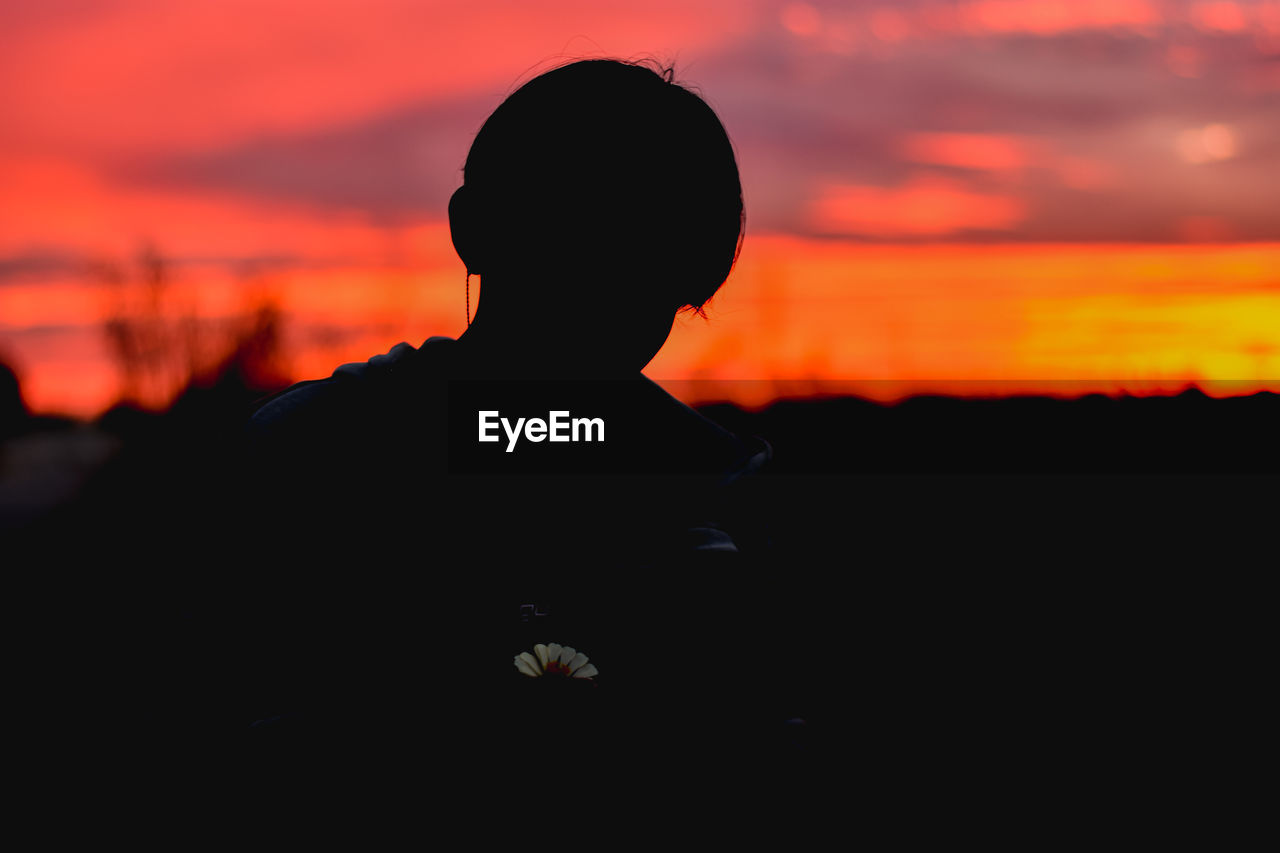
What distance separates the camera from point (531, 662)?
1.82m

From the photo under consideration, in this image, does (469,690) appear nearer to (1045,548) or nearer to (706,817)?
(706,817)

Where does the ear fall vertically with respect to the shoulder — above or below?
above

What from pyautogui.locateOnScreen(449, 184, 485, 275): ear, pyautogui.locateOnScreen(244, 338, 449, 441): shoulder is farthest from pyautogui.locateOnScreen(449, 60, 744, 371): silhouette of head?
pyautogui.locateOnScreen(244, 338, 449, 441): shoulder

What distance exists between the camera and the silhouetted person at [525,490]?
1900 millimetres

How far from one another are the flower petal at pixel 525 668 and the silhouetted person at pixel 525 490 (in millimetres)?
24

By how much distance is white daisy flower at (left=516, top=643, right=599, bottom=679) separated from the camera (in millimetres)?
1810

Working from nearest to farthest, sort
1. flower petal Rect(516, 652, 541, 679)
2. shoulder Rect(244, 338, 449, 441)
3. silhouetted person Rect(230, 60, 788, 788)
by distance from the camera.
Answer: flower petal Rect(516, 652, 541, 679), silhouetted person Rect(230, 60, 788, 788), shoulder Rect(244, 338, 449, 441)

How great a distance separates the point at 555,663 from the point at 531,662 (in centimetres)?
5

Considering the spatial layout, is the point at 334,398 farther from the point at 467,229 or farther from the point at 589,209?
the point at 589,209

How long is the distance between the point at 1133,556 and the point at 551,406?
16.2ft

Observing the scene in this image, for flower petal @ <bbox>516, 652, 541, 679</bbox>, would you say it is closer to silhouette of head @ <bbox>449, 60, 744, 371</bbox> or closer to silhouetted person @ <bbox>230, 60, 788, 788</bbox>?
silhouetted person @ <bbox>230, 60, 788, 788</bbox>

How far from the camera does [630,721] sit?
2.00m

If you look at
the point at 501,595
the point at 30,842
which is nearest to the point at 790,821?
the point at 501,595

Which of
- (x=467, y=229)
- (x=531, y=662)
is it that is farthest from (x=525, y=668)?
(x=467, y=229)
